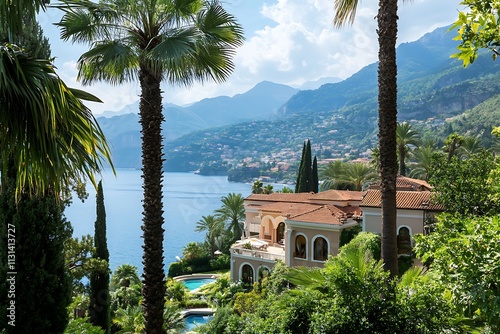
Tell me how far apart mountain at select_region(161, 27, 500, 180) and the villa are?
77.1 metres

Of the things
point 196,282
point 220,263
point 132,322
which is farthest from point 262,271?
point 220,263

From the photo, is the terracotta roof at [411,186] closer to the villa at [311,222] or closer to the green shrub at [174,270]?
the villa at [311,222]

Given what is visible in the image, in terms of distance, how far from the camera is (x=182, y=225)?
95.6m

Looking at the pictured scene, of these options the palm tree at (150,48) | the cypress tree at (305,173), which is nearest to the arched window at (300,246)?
the palm tree at (150,48)

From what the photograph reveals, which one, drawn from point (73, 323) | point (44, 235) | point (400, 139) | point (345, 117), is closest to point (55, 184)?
point (44, 235)

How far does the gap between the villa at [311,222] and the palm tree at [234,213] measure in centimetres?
756

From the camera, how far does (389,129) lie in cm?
780

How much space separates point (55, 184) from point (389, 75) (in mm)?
6318

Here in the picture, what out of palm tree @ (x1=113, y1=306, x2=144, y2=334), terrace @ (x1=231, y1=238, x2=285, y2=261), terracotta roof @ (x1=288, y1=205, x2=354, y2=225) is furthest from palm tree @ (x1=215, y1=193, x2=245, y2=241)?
palm tree @ (x1=113, y1=306, x2=144, y2=334)

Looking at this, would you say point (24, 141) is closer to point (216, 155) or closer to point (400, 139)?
point (400, 139)

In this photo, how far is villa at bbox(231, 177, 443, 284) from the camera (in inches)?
754

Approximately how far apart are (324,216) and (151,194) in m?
15.4

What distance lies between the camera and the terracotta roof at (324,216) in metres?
21.6

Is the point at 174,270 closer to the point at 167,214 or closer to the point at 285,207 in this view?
the point at 285,207
